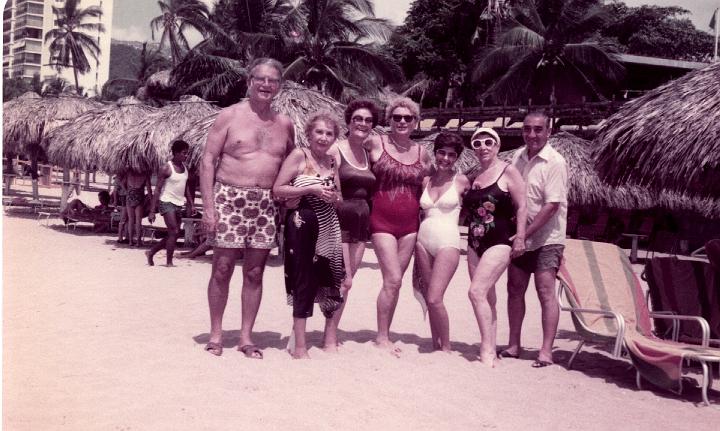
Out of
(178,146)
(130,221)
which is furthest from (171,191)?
(130,221)

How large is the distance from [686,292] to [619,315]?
3.79 ft

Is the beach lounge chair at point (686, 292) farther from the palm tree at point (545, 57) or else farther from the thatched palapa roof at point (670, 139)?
the palm tree at point (545, 57)

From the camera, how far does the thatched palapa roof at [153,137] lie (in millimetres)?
11828

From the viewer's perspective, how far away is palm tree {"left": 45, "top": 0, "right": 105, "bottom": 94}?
11.0 feet

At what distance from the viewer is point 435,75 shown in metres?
28.7

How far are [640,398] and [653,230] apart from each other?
42.7ft

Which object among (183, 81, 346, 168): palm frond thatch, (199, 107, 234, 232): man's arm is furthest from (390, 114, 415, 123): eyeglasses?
(183, 81, 346, 168): palm frond thatch

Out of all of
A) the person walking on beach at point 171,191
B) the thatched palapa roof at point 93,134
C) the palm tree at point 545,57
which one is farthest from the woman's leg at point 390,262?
the palm tree at point 545,57

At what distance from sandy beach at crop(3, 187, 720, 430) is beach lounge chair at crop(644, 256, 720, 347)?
0.59 m

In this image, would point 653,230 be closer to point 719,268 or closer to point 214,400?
point 719,268

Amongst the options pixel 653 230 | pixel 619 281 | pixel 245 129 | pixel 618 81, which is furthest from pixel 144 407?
pixel 618 81

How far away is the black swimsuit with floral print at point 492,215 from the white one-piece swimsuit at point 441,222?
13 cm

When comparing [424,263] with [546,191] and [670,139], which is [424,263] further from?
[670,139]

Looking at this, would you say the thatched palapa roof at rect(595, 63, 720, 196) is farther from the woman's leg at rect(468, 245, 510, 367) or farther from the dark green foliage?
the woman's leg at rect(468, 245, 510, 367)
